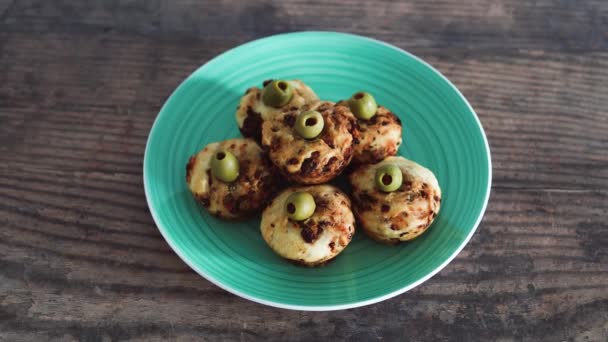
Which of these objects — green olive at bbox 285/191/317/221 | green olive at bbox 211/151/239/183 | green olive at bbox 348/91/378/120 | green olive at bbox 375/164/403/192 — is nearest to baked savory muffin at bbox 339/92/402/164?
green olive at bbox 348/91/378/120

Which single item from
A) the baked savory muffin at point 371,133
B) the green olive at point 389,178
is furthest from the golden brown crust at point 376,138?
the green olive at point 389,178

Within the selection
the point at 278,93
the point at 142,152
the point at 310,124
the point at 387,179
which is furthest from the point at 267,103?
the point at 142,152

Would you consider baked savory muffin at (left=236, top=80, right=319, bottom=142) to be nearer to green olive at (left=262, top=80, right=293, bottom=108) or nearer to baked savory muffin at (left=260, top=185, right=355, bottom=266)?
green olive at (left=262, top=80, right=293, bottom=108)

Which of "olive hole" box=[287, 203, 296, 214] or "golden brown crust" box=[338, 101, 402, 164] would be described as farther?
"golden brown crust" box=[338, 101, 402, 164]

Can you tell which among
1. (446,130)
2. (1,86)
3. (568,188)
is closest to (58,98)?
(1,86)

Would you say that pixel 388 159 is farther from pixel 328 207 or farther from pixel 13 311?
pixel 13 311
